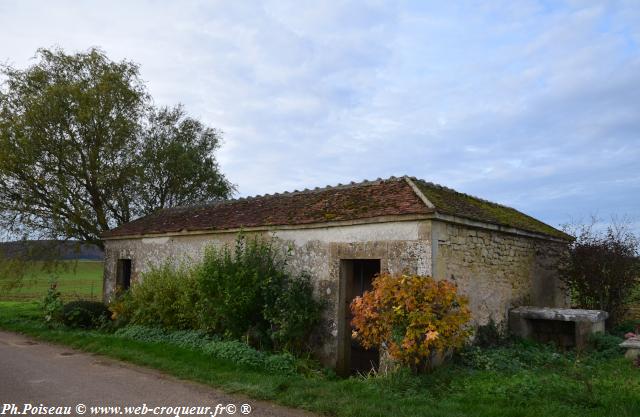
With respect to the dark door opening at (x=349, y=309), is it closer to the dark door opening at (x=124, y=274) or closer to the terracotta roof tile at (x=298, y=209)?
the terracotta roof tile at (x=298, y=209)

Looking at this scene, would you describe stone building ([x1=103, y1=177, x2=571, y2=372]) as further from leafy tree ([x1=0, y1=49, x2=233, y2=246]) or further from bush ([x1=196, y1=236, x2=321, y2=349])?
leafy tree ([x1=0, y1=49, x2=233, y2=246])

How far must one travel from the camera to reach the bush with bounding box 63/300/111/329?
43.9 feet

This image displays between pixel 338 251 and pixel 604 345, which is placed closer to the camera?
pixel 604 345

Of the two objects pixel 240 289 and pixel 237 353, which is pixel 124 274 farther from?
pixel 237 353

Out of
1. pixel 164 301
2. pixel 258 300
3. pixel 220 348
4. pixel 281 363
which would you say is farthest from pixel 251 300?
pixel 164 301

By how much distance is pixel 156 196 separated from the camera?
2017 centimetres

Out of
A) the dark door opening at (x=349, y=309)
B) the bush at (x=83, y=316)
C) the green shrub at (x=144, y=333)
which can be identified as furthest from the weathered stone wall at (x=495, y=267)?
the bush at (x=83, y=316)

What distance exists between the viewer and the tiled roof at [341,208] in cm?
923

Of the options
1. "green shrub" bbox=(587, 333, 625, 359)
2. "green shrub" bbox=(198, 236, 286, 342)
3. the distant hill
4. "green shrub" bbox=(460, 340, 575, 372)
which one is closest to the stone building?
"green shrub" bbox=(198, 236, 286, 342)

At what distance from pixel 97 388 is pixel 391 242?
17.7 ft

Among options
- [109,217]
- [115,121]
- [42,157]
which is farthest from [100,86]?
[109,217]

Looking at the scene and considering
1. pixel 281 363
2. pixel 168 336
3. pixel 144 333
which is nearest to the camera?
pixel 281 363

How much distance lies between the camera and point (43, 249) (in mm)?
17156

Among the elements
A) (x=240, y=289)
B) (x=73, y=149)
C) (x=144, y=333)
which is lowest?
(x=144, y=333)
